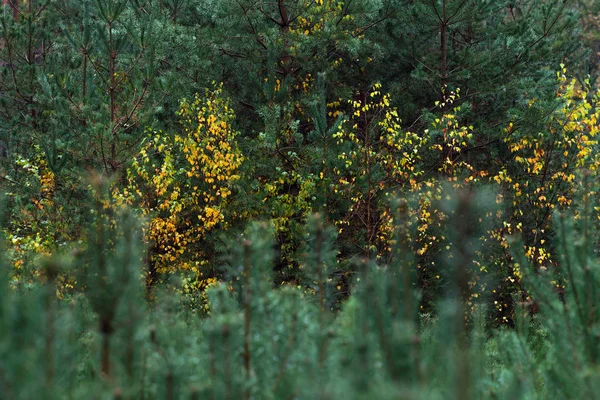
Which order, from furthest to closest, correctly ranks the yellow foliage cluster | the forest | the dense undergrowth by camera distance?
the yellow foliage cluster
the forest
the dense undergrowth

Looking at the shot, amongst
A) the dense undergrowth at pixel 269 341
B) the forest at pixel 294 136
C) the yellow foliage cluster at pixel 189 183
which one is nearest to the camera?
the dense undergrowth at pixel 269 341

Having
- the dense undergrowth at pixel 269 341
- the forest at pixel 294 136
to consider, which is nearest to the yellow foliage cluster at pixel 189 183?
the forest at pixel 294 136

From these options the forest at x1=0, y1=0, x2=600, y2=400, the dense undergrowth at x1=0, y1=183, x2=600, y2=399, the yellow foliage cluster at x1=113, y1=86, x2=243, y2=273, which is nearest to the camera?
the dense undergrowth at x1=0, y1=183, x2=600, y2=399

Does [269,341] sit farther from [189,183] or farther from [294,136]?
[294,136]

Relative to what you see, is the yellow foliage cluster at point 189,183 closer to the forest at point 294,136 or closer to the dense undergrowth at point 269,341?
the forest at point 294,136

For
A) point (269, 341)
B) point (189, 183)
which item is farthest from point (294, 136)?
point (269, 341)

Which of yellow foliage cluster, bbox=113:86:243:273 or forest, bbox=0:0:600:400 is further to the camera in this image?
yellow foliage cluster, bbox=113:86:243:273

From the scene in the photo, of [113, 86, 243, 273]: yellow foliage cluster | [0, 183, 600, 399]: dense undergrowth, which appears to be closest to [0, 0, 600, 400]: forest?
[113, 86, 243, 273]: yellow foliage cluster

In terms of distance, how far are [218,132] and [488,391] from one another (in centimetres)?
915

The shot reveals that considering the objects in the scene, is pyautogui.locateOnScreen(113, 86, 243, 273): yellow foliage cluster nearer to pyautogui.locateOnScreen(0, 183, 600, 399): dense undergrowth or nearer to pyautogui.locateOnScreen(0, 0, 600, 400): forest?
pyautogui.locateOnScreen(0, 0, 600, 400): forest

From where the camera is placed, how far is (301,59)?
11.8m

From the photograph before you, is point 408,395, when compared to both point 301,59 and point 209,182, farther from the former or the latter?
point 301,59

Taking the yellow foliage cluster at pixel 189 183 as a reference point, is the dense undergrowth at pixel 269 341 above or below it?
below

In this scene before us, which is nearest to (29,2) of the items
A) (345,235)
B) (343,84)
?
(343,84)
